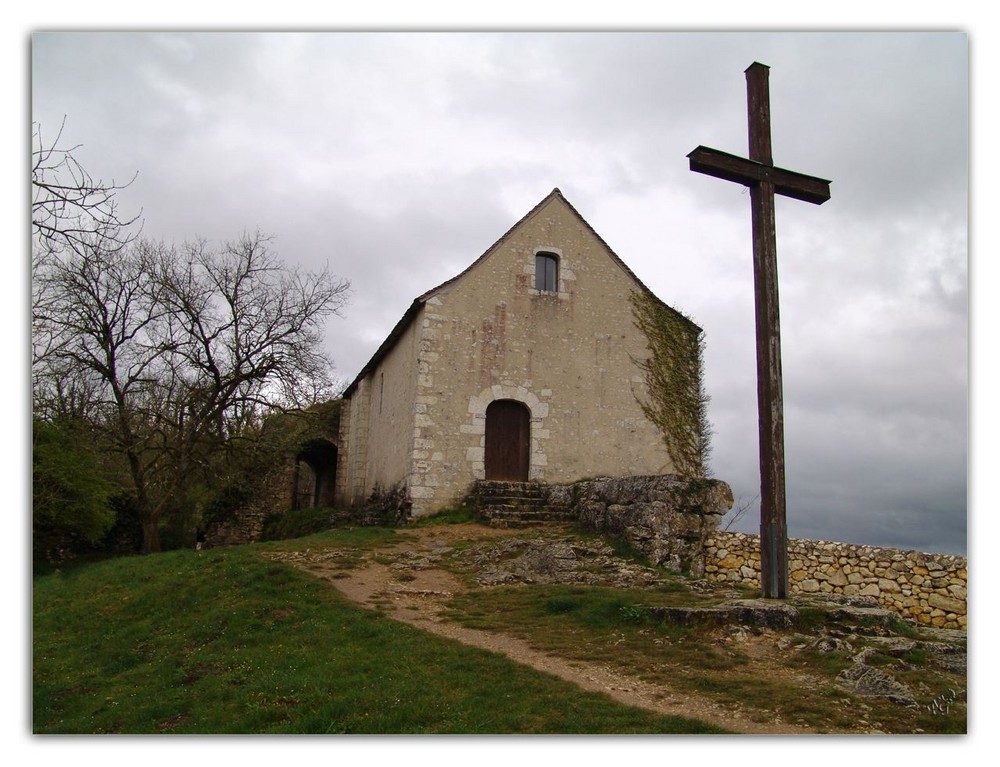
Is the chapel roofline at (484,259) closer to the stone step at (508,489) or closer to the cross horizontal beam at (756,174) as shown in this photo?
the stone step at (508,489)

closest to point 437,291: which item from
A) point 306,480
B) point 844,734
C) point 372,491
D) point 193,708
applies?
point 372,491

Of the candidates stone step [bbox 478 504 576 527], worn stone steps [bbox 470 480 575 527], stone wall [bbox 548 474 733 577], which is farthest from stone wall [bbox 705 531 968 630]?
worn stone steps [bbox 470 480 575 527]

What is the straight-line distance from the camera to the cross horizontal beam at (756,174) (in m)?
9.26

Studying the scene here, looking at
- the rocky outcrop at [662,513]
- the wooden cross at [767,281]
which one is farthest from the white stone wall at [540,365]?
the wooden cross at [767,281]

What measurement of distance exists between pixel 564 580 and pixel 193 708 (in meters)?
6.29

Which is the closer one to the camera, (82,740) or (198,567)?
(82,740)

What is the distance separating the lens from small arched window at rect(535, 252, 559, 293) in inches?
797

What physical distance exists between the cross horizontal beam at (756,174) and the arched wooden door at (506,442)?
35.0ft

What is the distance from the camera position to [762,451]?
907 cm

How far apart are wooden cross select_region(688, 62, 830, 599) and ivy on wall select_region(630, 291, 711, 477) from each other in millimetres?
10818

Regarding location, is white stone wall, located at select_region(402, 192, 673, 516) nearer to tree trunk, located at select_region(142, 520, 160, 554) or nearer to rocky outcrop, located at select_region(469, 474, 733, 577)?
rocky outcrop, located at select_region(469, 474, 733, 577)

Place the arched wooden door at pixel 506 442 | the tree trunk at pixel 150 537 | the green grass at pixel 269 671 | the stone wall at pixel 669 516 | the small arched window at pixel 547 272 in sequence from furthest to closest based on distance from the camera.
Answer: the tree trunk at pixel 150 537
the small arched window at pixel 547 272
the arched wooden door at pixel 506 442
the stone wall at pixel 669 516
the green grass at pixel 269 671

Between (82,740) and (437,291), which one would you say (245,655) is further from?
(437,291)

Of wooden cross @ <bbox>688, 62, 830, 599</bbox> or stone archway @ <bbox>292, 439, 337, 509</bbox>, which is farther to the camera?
stone archway @ <bbox>292, 439, 337, 509</bbox>
